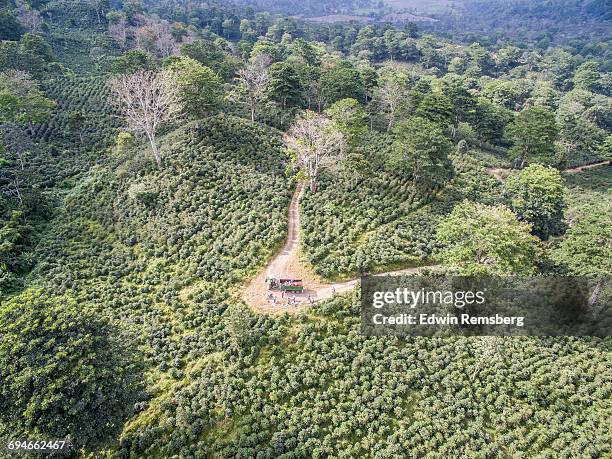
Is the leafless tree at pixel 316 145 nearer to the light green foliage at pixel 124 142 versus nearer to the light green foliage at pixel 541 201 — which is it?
the light green foliage at pixel 541 201

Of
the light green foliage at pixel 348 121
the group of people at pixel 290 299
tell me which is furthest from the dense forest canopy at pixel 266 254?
the group of people at pixel 290 299

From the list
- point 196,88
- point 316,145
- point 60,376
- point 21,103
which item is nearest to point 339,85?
point 196,88

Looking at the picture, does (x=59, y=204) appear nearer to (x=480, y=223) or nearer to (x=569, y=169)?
(x=480, y=223)

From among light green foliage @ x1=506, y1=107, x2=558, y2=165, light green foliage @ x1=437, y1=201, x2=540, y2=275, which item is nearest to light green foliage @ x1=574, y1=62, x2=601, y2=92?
light green foliage @ x1=506, y1=107, x2=558, y2=165

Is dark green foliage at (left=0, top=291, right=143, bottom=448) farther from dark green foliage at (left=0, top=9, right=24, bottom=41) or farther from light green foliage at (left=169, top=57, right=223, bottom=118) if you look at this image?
dark green foliage at (left=0, top=9, right=24, bottom=41)

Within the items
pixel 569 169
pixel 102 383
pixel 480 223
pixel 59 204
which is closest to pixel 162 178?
pixel 59 204

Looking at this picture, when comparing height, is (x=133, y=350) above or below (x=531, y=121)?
below
